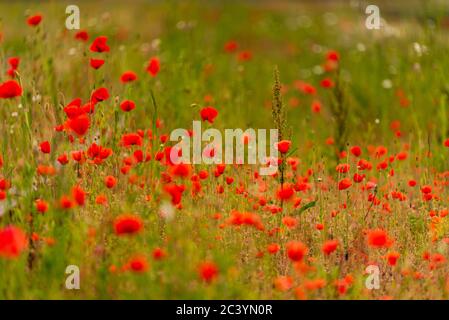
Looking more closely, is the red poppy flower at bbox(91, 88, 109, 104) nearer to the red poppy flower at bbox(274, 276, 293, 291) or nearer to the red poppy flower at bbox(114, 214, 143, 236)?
the red poppy flower at bbox(114, 214, 143, 236)

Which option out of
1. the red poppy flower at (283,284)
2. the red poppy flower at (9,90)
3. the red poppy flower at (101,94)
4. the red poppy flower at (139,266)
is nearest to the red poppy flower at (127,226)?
the red poppy flower at (139,266)

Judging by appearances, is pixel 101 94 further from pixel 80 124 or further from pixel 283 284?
pixel 283 284

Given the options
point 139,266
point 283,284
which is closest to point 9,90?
point 139,266

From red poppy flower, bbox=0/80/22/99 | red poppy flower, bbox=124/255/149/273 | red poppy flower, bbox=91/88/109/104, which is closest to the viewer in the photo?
red poppy flower, bbox=124/255/149/273

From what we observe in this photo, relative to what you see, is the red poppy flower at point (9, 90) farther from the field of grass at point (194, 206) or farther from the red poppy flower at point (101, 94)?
the red poppy flower at point (101, 94)

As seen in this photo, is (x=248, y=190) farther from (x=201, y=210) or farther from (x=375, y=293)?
(x=375, y=293)

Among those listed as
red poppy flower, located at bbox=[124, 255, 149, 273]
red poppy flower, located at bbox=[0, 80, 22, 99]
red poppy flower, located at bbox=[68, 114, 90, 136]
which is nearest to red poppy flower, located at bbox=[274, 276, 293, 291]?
red poppy flower, located at bbox=[124, 255, 149, 273]

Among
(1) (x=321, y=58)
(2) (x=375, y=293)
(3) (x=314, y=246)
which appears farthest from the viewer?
(1) (x=321, y=58)
